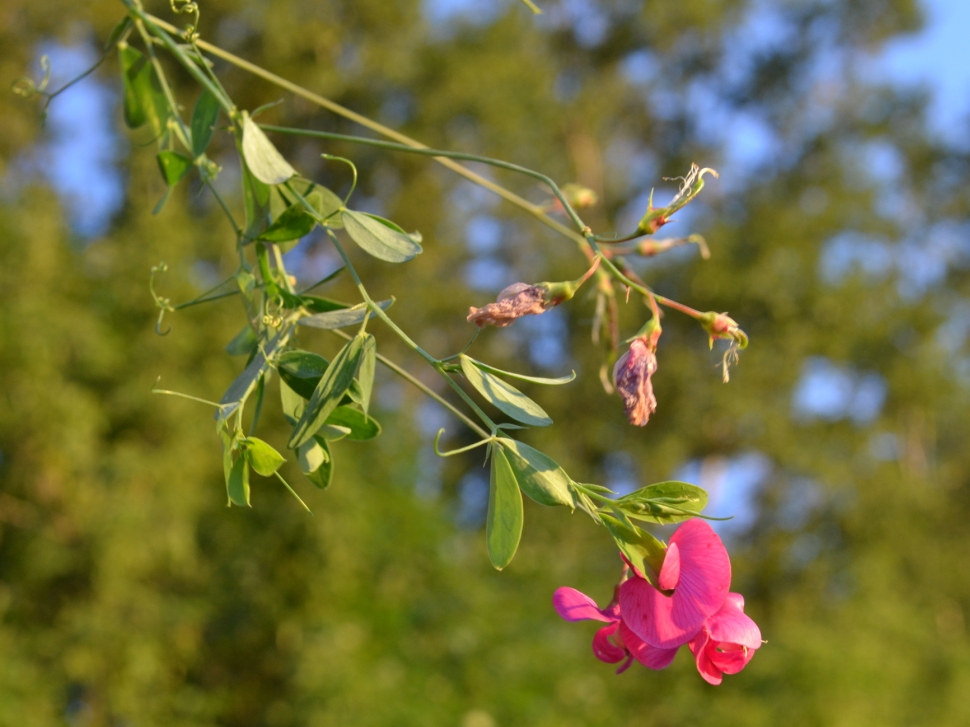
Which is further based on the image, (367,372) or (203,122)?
(203,122)

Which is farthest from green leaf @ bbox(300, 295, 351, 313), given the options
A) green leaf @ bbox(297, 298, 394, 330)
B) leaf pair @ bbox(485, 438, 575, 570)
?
leaf pair @ bbox(485, 438, 575, 570)

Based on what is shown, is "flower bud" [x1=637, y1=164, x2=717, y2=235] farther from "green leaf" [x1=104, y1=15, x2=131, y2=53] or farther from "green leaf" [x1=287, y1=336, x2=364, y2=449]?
"green leaf" [x1=104, y1=15, x2=131, y2=53]

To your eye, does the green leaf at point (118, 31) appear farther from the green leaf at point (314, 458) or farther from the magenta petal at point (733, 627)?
the magenta petal at point (733, 627)

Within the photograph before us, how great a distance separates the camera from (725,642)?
0.33 metres

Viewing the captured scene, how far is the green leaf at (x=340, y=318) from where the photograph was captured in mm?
382

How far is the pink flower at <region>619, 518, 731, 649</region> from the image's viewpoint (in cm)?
32

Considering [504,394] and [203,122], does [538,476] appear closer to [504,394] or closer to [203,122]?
[504,394]

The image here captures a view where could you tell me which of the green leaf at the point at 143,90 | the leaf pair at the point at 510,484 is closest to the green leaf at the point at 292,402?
the leaf pair at the point at 510,484

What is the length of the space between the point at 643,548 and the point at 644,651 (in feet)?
0.13

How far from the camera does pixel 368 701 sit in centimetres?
219

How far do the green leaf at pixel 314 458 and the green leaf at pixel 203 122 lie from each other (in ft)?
0.56

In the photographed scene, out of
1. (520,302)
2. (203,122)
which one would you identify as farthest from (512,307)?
(203,122)

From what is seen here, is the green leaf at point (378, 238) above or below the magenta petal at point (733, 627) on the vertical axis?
above

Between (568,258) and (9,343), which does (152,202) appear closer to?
(9,343)
